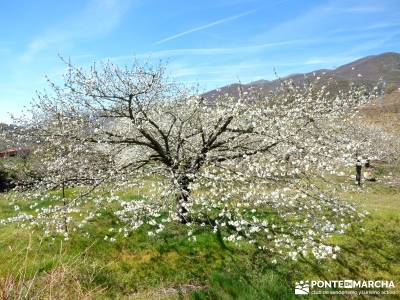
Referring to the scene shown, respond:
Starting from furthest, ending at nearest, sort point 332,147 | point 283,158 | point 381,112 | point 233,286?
point 381,112 < point 332,147 < point 283,158 < point 233,286


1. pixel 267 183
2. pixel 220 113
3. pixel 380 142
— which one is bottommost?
pixel 380 142

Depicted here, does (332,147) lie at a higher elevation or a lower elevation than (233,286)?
higher

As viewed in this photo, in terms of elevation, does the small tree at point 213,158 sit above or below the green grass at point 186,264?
above

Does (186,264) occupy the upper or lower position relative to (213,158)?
lower

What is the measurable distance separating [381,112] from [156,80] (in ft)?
264

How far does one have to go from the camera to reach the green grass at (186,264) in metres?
10.5

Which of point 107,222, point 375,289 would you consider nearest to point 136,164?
point 107,222

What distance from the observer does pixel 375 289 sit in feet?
37.4

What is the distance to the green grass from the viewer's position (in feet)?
34.4

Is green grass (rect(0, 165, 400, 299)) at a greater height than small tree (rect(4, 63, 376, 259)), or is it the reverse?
small tree (rect(4, 63, 376, 259))

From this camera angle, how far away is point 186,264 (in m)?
12.0

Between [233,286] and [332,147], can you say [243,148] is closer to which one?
[332,147]

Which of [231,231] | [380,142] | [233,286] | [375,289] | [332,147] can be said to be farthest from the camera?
[380,142]

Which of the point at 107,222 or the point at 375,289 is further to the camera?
the point at 107,222
